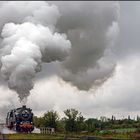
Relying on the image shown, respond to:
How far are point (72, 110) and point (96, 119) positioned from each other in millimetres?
40632

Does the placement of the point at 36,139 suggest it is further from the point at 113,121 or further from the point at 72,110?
the point at 113,121

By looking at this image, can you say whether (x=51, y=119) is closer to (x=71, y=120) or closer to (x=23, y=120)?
(x=71, y=120)

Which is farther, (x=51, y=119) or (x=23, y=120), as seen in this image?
(x=51, y=119)

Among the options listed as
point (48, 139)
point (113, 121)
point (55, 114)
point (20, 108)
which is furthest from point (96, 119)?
point (48, 139)

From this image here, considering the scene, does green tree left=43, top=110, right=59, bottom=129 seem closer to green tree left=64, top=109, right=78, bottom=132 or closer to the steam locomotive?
green tree left=64, top=109, right=78, bottom=132

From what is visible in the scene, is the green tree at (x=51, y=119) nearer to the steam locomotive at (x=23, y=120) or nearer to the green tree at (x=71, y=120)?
the green tree at (x=71, y=120)

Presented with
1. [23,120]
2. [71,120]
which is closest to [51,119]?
[71,120]

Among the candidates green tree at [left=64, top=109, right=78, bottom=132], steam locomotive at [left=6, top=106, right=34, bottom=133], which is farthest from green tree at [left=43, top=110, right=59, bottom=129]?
steam locomotive at [left=6, top=106, right=34, bottom=133]

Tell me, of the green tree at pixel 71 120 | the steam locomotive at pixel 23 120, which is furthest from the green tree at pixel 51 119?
the steam locomotive at pixel 23 120

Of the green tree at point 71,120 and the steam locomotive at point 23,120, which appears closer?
the steam locomotive at point 23,120

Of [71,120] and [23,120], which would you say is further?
[71,120]

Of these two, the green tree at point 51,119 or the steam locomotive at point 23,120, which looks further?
the green tree at point 51,119

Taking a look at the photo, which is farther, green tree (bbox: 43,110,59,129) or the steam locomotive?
green tree (bbox: 43,110,59,129)

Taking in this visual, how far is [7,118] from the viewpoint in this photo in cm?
6359
